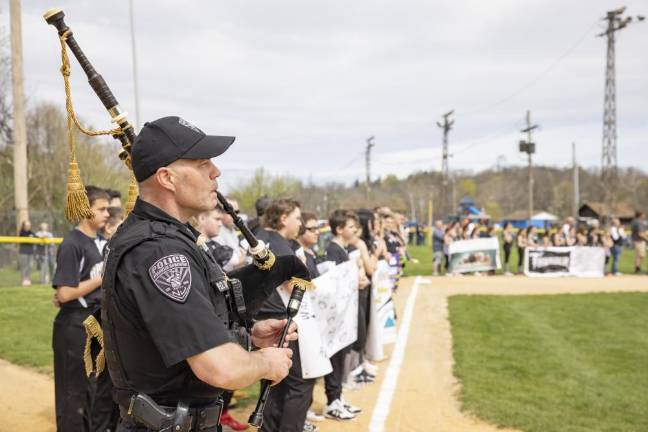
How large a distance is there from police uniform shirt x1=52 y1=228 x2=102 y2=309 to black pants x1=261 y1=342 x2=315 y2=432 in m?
1.67

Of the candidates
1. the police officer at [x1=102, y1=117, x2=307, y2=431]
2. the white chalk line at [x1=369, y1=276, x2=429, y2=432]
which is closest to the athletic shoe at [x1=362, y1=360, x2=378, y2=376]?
the white chalk line at [x1=369, y1=276, x2=429, y2=432]

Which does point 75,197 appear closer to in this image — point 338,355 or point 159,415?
point 159,415

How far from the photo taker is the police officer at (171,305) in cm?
210

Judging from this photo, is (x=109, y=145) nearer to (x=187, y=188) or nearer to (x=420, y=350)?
(x=420, y=350)

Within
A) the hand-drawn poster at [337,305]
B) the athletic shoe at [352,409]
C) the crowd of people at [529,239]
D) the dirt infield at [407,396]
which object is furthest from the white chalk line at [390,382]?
the crowd of people at [529,239]

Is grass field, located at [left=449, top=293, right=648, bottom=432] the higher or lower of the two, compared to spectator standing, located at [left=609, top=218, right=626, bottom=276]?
lower

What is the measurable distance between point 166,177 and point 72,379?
3.36m

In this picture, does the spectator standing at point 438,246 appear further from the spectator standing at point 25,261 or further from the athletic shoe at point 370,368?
the athletic shoe at point 370,368

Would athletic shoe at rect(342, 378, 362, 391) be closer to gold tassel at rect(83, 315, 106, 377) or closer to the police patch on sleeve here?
gold tassel at rect(83, 315, 106, 377)

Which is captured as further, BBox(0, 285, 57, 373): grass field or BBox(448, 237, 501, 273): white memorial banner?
BBox(448, 237, 501, 273): white memorial banner

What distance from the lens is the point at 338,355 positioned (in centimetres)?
670

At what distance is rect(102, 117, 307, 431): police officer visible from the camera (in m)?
2.10

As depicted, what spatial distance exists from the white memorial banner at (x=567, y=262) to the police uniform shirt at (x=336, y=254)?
52.0ft

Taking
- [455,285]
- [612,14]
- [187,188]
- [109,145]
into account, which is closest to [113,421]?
[187,188]
